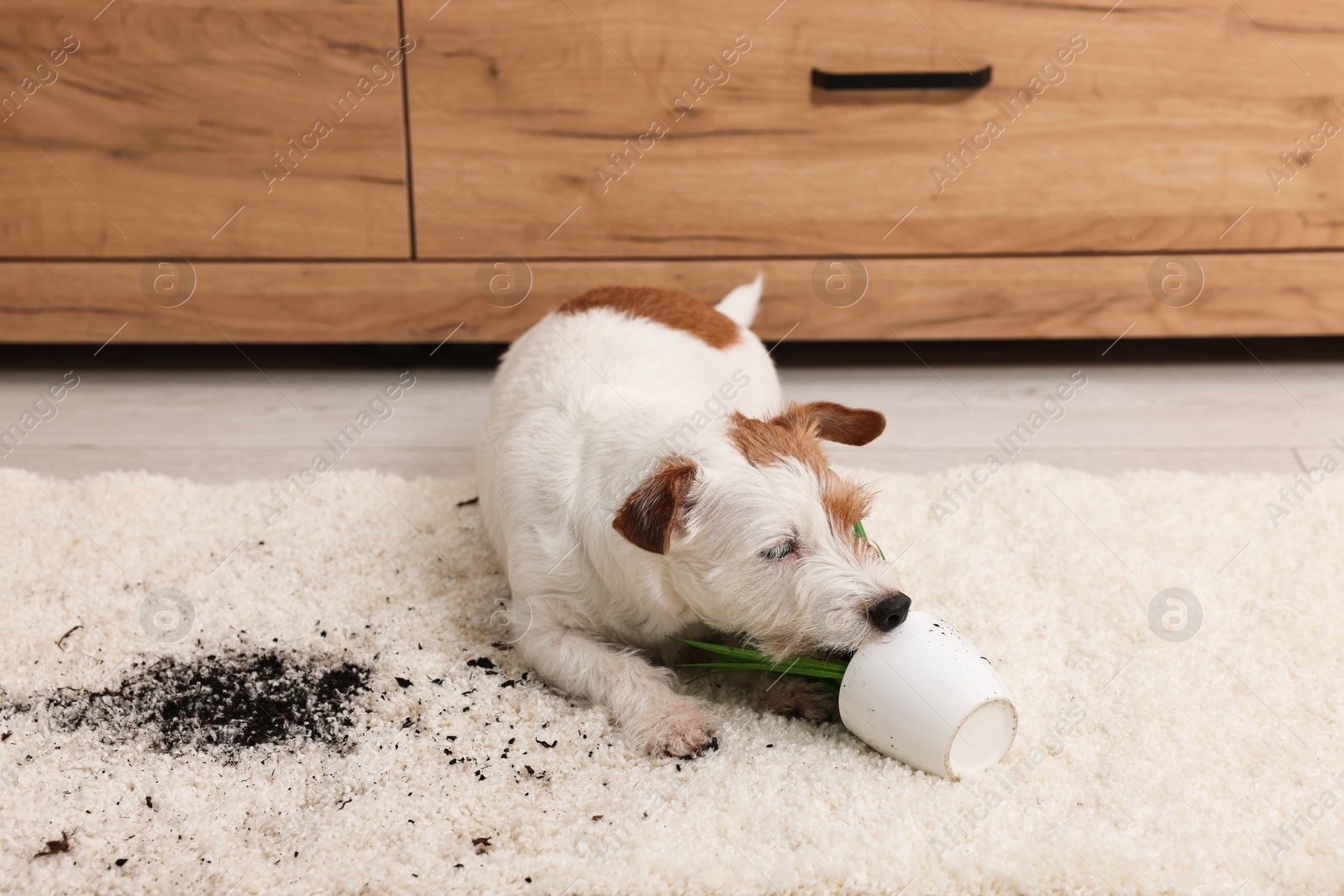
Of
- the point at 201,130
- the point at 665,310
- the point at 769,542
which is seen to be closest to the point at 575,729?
the point at 769,542

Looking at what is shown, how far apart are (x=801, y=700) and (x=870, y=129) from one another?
137 cm

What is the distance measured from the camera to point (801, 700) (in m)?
1.54

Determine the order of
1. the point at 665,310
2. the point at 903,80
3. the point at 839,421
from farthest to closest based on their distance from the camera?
the point at 903,80, the point at 665,310, the point at 839,421

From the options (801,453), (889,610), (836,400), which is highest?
(801,453)

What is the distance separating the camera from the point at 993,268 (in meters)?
2.53

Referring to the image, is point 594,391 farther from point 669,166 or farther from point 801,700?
point 669,166

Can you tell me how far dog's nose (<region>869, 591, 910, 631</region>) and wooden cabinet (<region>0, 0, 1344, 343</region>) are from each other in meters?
1.30

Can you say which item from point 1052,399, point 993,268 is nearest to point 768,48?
point 993,268

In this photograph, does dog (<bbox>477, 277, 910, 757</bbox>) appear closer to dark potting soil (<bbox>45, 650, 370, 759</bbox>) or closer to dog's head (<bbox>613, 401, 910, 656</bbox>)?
dog's head (<bbox>613, 401, 910, 656</bbox>)

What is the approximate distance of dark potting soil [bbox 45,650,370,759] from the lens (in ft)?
4.90

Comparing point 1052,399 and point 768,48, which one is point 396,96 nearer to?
point 768,48

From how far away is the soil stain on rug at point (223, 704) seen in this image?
1.49 m

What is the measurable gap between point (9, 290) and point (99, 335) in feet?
0.69

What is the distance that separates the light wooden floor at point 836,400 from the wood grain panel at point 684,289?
0.44 feet
